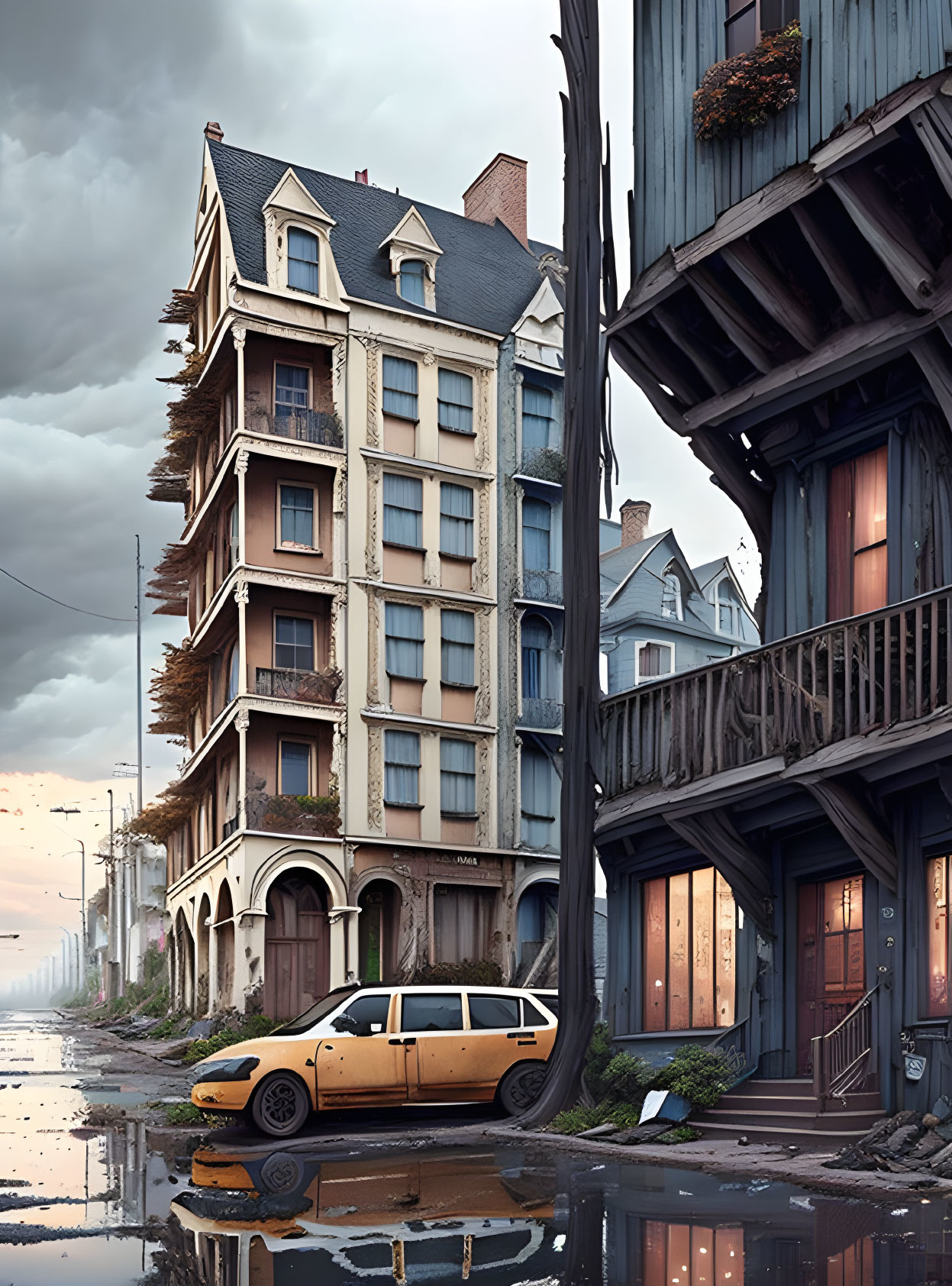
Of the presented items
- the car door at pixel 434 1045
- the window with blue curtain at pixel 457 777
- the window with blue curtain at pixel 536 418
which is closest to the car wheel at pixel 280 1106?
the car door at pixel 434 1045

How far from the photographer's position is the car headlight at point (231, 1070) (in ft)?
55.4

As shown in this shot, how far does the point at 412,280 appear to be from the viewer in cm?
3988

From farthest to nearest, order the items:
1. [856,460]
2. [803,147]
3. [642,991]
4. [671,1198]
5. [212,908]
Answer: [212,908] < [642,991] < [856,460] < [803,147] < [671,1198]

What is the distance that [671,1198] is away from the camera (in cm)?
1151

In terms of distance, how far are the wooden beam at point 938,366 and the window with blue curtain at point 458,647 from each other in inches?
896

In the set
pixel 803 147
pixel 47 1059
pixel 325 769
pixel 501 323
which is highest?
pixel 501 323

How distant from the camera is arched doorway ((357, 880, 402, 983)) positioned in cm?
3616

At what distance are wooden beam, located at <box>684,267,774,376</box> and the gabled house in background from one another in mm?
22792

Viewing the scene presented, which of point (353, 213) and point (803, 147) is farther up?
point (353, 213)

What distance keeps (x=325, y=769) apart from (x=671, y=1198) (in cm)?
2536

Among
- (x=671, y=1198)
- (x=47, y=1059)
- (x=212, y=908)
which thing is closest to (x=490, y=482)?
(x=212, y=908)

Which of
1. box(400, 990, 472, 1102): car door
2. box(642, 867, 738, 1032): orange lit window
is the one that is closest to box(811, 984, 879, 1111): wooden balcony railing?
box(642, 867, 738, 1032): orange lit window

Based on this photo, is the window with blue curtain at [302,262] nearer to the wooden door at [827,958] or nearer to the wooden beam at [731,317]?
the wooden beam at [731,317]

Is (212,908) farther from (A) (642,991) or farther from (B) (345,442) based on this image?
(A) (642,991)
